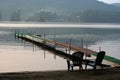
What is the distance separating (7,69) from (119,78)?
470 inches

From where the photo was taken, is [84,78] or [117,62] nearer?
[84,78]

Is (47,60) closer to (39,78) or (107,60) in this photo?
(107,60)

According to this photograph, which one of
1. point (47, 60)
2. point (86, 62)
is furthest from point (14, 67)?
point (86, 62)

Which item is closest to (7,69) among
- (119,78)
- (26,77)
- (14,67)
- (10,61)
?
(14,67)

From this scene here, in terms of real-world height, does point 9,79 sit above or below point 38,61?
above

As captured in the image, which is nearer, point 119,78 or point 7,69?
point 119,78

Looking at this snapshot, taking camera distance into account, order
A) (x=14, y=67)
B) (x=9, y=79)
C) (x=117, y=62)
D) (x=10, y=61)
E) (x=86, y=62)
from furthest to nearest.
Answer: (x=10, y=61)
(x=14, y=67)
(x=117, y=62)
(x=86, y=62)
(x=9, y=79)

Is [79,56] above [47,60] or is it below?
above

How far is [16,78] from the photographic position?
52.4 ft

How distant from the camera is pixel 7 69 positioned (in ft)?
85.4

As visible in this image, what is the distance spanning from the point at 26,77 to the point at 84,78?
283 cm

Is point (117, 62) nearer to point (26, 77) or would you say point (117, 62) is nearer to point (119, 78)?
point (119, 78)

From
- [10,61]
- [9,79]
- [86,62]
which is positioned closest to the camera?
[9,79]

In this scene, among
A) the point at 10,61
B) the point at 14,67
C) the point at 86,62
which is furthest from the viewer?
the point at 10,61
